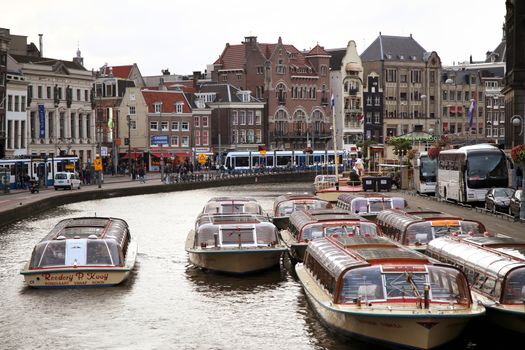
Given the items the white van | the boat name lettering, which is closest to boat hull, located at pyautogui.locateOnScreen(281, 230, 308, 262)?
the boat name lettering

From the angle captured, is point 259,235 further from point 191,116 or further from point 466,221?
point 191,116

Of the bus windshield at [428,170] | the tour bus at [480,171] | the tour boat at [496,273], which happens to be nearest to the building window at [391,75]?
the bus windshield at [428,170]

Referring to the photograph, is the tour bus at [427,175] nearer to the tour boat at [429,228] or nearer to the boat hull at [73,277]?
the tour boat at [429,228]

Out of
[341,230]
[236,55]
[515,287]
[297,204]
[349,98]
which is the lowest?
[515,287]

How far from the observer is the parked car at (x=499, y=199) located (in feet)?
201

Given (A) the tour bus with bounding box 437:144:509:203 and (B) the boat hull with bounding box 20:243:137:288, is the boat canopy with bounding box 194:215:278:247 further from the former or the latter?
(A) the tour bus with bounding box 437:144:509:203

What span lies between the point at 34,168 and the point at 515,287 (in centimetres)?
8376

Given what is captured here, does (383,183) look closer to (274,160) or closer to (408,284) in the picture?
(408,284)

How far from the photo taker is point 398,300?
92.2 ft

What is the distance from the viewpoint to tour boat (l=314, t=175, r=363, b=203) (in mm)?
73375

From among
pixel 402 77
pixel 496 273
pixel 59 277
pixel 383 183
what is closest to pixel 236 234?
pixel 59 277

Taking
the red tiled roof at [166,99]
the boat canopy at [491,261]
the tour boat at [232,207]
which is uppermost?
the red tiled roof at [166,99]

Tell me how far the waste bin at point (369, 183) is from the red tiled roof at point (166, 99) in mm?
87186

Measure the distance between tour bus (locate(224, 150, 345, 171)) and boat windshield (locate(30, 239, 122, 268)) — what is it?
378 ft
